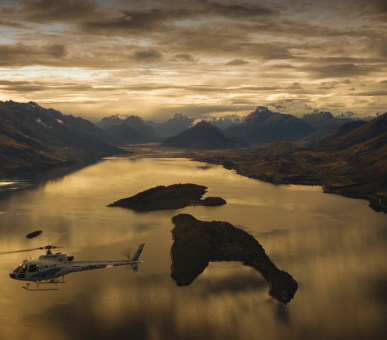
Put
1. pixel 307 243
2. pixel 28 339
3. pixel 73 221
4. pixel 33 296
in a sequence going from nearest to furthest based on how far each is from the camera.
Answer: pixel 28 339 → pixel 33 296 → pixel 307 243 → pixel 73 221

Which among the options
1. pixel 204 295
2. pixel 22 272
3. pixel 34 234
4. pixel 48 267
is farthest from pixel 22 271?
pixel 34 234

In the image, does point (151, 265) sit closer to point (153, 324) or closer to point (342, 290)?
point (153, 324)

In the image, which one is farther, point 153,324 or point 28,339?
point 153,324

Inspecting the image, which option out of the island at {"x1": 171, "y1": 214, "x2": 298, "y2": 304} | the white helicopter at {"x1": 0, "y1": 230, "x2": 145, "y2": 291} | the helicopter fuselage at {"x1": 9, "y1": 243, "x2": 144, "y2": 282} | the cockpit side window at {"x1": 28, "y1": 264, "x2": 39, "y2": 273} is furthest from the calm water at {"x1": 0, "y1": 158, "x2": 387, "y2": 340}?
the cockpit side window at {"x1": 28, "y1": 264, "x2": 39, "y2": 273}

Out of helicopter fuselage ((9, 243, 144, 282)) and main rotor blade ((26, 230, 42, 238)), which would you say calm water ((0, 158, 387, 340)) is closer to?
main rotor blade ((26, 230, 42, 238))

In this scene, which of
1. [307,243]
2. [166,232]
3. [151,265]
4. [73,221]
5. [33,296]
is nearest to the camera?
[33,296]

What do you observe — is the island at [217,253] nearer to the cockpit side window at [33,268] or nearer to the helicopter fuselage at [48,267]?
the helicopter fuselage at [48,267]

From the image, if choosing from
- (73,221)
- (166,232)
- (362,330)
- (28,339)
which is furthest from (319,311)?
(73,221)

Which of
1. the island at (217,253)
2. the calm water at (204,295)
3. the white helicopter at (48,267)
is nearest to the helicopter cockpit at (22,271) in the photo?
the white helicopter at (48,267)
